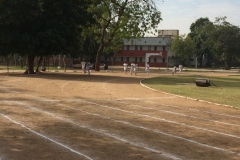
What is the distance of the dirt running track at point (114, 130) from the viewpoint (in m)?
7.58

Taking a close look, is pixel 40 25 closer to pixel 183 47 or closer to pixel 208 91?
pixel 208 91

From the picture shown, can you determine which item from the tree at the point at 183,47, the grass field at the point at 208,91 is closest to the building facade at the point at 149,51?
the tree at the point at 183,47

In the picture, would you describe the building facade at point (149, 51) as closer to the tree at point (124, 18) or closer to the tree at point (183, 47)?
the tree at point (183, 47)

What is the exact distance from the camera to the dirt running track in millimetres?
7578

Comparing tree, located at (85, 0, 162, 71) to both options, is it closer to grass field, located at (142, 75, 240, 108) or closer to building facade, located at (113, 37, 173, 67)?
grass field, located at (142, 75, 240, 108)

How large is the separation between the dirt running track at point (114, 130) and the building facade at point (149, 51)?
223ft

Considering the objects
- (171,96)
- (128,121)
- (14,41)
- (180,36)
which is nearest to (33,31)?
(14,41)

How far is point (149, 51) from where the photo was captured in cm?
8456

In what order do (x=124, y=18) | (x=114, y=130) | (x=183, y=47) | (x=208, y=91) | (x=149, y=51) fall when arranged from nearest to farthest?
(x=114, y=130), (x=208, y=91), (x=124, y=18), (x=183, y=47), (x=149, y=51)

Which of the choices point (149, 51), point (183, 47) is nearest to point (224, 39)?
point (183, 47)

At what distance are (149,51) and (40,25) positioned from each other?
53.5 m

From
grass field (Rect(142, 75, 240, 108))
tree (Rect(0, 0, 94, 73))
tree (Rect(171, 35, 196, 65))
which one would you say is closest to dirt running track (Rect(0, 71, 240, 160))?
grass field (Rect(142, 75, 240, 108))

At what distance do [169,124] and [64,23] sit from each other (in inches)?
989

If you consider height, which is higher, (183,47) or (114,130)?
(183,47)
